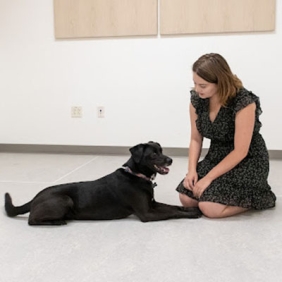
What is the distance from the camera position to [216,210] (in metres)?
2.00

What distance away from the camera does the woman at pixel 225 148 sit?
1.96m

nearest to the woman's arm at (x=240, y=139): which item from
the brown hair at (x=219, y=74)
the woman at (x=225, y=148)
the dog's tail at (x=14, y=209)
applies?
the woman at (x=225, y=148)

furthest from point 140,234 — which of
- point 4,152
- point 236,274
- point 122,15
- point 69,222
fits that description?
point 4,152

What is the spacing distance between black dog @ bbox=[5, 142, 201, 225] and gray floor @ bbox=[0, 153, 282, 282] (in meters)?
0.05

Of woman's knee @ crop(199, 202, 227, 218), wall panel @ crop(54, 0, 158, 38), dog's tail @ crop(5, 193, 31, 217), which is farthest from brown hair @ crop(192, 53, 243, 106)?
wall panel @ crop(54, 0, 158, 38)

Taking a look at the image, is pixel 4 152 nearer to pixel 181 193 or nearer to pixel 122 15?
pixel 122 15

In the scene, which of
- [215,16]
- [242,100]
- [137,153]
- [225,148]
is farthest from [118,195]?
[215,16]

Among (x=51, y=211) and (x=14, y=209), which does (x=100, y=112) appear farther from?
(x=51, y=211)

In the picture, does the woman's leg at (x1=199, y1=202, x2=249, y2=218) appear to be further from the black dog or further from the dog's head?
the dog's head

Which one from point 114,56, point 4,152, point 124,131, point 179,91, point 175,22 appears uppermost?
point 175,22

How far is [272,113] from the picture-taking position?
11.5 ft

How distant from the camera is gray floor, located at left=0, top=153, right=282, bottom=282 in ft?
4.67

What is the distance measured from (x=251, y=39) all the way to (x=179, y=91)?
0.73m

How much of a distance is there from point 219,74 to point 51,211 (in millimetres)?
1005
